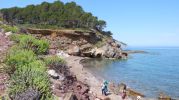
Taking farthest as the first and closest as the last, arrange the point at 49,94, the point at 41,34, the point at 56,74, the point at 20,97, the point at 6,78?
1. the point at 41,34
2. the point at 56,74
3. the point at 6,78
4. the point at 49,94
5. the point at 20,97

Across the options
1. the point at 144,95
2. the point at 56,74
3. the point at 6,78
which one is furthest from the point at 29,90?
the point at 144,95

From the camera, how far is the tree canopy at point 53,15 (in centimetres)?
11962

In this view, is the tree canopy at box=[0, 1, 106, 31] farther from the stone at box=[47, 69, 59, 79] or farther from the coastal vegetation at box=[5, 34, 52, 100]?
the coastal vegetation at box=[5, 34, 52, 100]

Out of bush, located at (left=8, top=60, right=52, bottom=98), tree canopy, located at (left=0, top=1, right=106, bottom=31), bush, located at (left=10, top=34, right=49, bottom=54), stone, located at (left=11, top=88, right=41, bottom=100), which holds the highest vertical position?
tree canopy, located at (left=0, top=1, right=106, bottom=31)

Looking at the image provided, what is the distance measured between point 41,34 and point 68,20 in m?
30.2

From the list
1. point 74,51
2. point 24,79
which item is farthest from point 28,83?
point 74,51

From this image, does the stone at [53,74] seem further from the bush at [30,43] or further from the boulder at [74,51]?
the boulder at [74,51]

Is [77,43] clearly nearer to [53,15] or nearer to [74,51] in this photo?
[74,51]

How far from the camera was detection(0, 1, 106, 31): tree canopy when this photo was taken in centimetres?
11962

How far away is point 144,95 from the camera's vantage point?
37.7 metres

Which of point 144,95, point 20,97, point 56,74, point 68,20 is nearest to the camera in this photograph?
point 20,97

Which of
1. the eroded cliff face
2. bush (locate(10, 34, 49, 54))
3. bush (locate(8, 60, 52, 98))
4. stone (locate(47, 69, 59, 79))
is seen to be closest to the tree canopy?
the eroded cliff face

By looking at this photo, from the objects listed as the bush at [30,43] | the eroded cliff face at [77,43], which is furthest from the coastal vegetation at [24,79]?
the eroded cliff face at [77,43]

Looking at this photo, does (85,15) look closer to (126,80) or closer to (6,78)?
(126,80)
